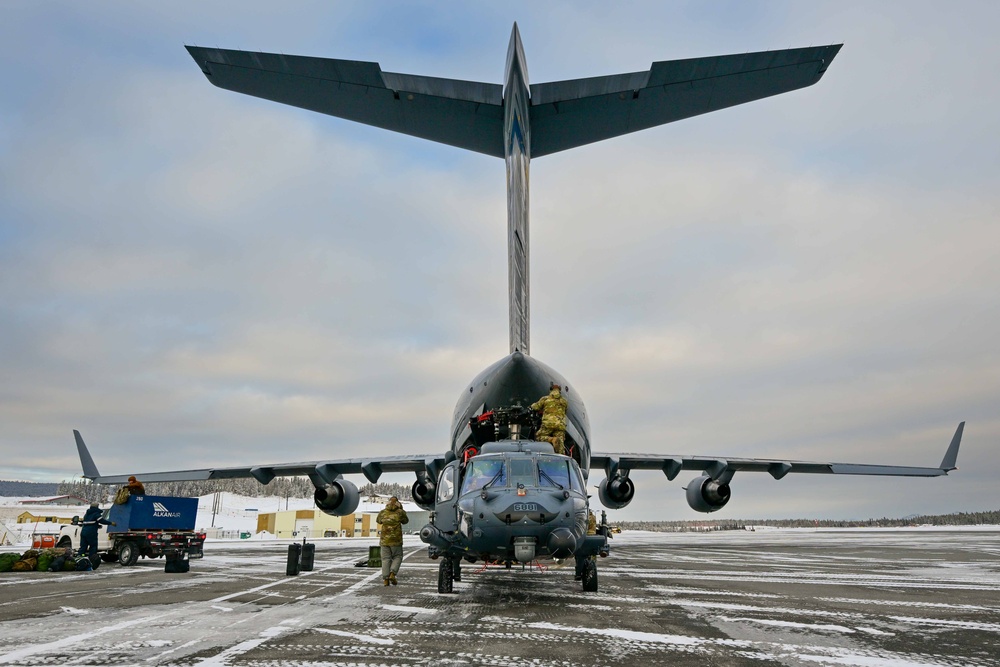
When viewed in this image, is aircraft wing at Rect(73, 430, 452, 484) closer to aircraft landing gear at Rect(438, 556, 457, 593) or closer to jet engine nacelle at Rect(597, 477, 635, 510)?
jet engine nacelle at Rect(597, 477, 635, 510)

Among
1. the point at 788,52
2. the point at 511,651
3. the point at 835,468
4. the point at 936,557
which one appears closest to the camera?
the point at 511,651

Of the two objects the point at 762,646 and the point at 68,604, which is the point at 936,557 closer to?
the point at 762,646

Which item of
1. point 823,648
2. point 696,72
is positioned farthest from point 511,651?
point 696,72

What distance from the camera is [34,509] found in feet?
192

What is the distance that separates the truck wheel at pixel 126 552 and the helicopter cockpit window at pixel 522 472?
13.4 m

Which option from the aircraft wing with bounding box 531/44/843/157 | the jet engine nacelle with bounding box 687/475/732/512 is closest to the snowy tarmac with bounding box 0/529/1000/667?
the jet engine nacelle with bounding box 687/475/732/512

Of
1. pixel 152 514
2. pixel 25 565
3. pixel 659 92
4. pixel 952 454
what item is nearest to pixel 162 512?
pixel 152 514

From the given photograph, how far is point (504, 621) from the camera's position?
6820 mm

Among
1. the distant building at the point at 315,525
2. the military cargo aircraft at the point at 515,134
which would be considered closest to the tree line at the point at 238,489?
the distant building at the point at 315,525

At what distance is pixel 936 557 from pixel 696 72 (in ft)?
59.7

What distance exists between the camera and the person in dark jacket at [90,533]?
51.9 ft

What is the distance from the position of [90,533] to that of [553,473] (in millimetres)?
13632

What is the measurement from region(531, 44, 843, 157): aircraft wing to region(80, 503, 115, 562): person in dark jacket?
48.8 feet

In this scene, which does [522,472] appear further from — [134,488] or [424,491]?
[134,488]
